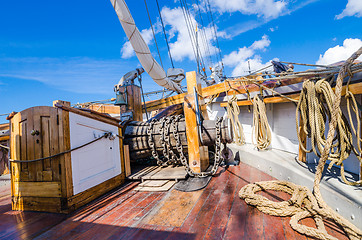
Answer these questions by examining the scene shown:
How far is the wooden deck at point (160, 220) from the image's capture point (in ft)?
5.15

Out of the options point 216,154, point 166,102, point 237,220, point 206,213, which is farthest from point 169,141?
point 166,102

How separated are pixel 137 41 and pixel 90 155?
101 inches

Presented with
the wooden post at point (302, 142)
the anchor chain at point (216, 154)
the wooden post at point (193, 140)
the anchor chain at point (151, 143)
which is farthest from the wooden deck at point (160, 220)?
the anchor chain at point (151, 143)

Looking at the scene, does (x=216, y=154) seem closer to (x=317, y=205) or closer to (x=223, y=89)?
(x=317, y=205)

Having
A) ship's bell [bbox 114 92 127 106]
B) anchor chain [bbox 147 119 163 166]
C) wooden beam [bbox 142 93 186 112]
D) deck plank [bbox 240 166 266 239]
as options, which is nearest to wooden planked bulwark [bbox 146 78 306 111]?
wooden beam [bbox 142 93 186 112]

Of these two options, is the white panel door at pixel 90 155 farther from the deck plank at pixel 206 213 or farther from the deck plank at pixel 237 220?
the deck plank at pixel 237 220

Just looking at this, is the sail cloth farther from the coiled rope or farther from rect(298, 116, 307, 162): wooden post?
the coiled rope

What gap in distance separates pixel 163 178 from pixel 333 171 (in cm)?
238

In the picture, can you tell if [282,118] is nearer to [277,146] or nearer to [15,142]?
[277,146]

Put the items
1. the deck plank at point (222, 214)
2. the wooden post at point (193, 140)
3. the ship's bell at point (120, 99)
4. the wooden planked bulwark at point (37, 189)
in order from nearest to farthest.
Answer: the deck plank at point (222, 214) < the wooden planked bulwark at point (37, 189) < the wooden post at point (193, 140) < the ship's bell at point (120, 99)

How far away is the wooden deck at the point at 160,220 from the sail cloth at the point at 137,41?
113 inches

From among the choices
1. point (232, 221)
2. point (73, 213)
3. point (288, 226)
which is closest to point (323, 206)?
point (288, 226)

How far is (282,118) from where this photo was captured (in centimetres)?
378

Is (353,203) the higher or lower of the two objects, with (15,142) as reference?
lower
